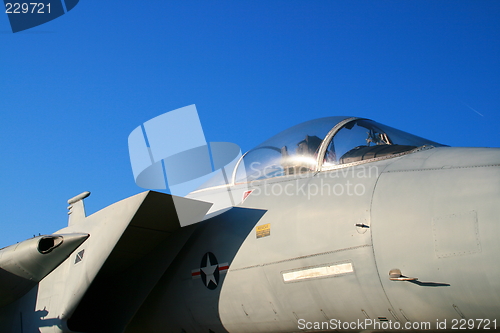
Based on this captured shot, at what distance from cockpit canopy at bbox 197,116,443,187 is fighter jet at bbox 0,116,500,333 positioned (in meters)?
0.02

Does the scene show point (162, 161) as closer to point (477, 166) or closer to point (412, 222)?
point (412, 222)

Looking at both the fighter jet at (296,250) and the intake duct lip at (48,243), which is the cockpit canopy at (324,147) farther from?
the intake duct lip at (48,243)

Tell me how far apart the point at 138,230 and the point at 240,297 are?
1549 millimetres

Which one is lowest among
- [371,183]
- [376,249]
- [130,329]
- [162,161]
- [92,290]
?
[130,329]

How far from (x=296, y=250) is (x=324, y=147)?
1.29 metres

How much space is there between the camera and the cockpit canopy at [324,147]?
485cm

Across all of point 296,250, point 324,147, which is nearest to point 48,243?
point 296,250

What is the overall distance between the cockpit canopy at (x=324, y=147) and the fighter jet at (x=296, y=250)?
2 cm

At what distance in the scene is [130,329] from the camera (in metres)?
5.80

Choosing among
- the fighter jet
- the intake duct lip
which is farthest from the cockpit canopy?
the intake duct lip

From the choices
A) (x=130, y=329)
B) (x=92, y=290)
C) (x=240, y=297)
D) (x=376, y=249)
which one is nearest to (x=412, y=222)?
(x=376, y=249)

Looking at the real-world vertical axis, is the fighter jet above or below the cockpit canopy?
below

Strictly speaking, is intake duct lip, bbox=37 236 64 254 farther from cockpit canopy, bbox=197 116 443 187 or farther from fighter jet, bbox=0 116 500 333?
cockpit canopy, bbox=197 116 443 187

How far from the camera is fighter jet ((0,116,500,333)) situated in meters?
3.64
